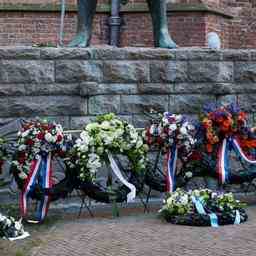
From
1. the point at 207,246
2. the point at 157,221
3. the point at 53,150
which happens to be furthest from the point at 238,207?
the point at 53,150

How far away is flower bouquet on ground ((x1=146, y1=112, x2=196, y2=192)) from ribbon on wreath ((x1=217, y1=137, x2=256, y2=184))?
0.39 metres

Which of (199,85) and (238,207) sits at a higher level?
(199,85)

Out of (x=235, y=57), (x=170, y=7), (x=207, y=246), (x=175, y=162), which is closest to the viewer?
(x=207, y=246)

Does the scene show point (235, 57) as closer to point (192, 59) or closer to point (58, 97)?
point (192, 59)

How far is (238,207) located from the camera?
764 cm

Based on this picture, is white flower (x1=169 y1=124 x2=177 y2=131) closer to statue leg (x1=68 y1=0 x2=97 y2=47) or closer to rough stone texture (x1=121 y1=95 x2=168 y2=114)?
rough stone texture (x1=121 y1=95 x2=168 y2=114)

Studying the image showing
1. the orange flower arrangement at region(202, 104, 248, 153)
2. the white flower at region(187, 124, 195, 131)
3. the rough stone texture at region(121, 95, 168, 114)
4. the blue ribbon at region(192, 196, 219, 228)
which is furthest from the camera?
the rough stone texture at region(121, 95, 168, 114)

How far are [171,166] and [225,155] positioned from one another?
68 cm

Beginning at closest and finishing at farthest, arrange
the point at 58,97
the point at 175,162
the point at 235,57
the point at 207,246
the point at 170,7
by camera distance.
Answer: the point at 207,246 < the point at 175,162 < the point at 58,97 < the point at 235,57 < the point at 170,7

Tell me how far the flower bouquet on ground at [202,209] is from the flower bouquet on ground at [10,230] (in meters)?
1.53

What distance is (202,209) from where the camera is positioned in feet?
24.3

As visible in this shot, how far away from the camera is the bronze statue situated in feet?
30.6

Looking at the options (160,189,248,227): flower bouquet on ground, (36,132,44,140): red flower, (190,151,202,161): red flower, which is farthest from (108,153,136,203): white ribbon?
(190,151,202,161): red flower

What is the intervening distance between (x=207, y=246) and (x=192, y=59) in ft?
11.8
